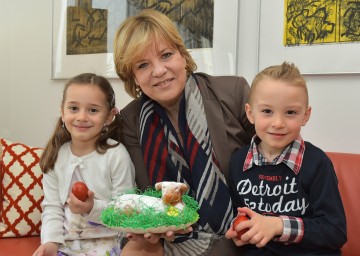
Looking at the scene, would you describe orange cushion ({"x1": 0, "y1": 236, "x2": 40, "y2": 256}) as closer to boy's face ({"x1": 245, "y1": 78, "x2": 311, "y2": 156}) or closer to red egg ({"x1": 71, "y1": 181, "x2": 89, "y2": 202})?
red egg ({"x1": 71, "y1": 181, "x2": 89, "y2": 202})

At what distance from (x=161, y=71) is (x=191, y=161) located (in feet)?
1.08

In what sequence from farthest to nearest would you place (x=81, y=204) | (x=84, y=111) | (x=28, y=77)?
(x=28, y=77)
(x=84, y=111)
(x=81, y=204)

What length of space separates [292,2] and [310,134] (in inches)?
22.1

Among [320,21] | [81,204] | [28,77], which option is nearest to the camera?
[81,204]

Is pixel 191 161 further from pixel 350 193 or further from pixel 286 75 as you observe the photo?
pixel 350 193

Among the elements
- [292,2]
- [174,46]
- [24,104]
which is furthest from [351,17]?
[24,104]

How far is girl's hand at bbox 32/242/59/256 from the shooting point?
63.6 inches

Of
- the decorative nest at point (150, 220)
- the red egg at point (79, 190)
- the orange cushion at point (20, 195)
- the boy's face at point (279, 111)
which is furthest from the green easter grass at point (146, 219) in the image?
the orange cushion at point (20, 195)

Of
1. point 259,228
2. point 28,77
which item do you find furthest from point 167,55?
point 28,77

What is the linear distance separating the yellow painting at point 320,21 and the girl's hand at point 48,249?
1240mm

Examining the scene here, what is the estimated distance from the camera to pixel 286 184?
1.36 m

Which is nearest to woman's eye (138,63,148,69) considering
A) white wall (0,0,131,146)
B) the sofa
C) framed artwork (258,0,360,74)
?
framed artwork (258,0,360,74)

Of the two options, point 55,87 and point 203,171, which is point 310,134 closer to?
point 203,171

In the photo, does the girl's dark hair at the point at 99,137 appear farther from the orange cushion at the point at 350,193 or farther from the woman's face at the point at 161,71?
the orange cushion at the point at 350,193
